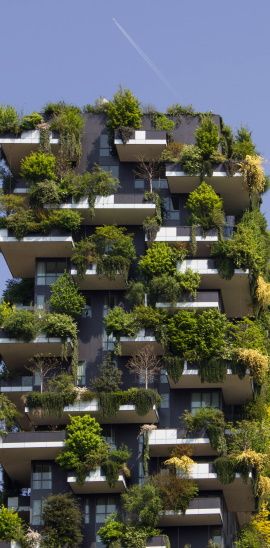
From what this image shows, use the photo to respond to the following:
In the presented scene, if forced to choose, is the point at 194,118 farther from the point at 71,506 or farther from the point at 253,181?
the point at 71,506

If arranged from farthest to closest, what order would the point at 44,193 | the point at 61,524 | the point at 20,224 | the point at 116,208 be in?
the point at 44,193 < the point at 116,208 < the point at 20,224 < the point at 61,524

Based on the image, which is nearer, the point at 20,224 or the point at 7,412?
the point at 7,412

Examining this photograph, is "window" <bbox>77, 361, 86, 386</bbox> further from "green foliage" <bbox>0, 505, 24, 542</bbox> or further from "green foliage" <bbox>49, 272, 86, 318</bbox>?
"green foliage" <bbox>0, 505, 24, 542</bbox>

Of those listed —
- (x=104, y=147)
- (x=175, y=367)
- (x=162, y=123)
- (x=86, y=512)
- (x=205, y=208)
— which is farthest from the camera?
(x=104, y=147)

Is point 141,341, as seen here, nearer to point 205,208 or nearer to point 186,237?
point 186,237

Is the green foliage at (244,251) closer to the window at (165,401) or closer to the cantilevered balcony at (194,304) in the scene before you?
the cantilevered balcony at (194,304)

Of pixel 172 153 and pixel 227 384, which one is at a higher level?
pixel 172 153

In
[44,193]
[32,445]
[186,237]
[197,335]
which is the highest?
[44,193]

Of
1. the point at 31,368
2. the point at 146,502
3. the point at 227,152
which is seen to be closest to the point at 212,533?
the point at 146,502

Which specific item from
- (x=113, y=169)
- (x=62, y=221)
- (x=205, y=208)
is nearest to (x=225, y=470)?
(x=205, y=208)
